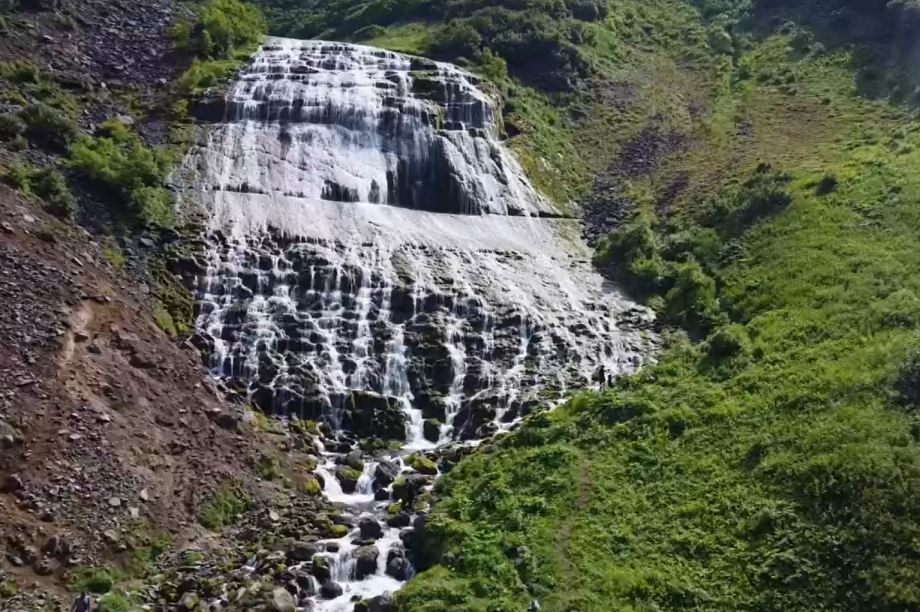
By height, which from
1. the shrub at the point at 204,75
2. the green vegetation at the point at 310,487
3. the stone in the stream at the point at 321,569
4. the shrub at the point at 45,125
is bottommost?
the stone in the stream at the point at 321,569

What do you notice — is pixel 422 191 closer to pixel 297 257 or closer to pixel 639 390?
pixel 297 257

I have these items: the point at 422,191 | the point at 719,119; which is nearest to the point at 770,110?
the point at 719,119

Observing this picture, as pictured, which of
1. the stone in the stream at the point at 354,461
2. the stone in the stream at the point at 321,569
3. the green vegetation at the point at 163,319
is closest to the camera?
the stone in the stream at the point at 321,569

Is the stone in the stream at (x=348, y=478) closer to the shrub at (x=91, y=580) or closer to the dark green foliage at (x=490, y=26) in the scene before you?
the shrub at (x=91, y=580)

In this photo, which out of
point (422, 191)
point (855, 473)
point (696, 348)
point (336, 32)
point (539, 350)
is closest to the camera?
point (855, 473)

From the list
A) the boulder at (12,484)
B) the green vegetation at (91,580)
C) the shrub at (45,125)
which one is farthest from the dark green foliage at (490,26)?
the green vegetation at (91,580)

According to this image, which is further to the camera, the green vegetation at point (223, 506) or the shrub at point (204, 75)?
the shrub at point (204, 75)

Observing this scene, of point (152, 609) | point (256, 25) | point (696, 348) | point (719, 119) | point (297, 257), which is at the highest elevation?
point (256, 25)

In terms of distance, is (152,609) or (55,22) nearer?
(152,609)
